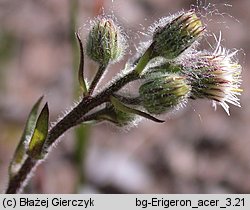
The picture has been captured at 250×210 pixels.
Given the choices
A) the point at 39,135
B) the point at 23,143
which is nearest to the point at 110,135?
the point at 23,143

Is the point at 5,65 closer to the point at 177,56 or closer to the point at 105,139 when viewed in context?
the point at 105,139

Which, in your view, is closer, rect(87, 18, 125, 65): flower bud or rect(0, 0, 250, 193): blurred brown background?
rect(87, 18, 125, 65): flower bud

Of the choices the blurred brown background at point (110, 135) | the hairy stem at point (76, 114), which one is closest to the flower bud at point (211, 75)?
the hairy stem at point (76, 114)

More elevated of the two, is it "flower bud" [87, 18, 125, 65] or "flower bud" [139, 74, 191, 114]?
"flower bud" [87, 18, 125, 65]

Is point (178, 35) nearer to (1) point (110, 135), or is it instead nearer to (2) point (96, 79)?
(2) point (96, 79)

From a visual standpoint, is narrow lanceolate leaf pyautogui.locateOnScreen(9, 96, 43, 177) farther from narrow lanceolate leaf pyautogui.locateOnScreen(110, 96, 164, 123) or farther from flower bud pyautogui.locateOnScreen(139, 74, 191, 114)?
flower bud pyautogui.locateOnScreen(139, 74, 191, 114)

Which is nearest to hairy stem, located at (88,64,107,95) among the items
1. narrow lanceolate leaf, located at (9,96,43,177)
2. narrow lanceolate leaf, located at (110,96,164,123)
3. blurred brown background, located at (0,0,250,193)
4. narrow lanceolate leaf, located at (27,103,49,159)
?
narrow lanceolate leaf, located at (110,96,164,123)

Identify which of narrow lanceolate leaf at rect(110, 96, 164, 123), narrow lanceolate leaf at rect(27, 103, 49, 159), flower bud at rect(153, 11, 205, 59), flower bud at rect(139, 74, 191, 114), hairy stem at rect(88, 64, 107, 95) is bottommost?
narrow lanceolate leaf at rect(27, 103, 49, 159)

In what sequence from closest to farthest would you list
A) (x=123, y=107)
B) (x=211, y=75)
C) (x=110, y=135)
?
(x=123, y=107) → (x=211, y=75) → (x=110, y=135)
